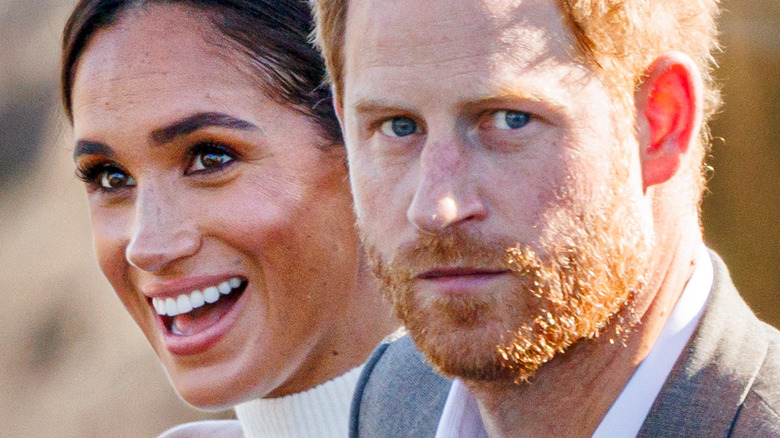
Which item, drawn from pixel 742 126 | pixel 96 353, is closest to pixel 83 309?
pixel 96 353

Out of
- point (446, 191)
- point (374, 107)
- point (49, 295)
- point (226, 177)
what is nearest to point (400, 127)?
point (374, 107)

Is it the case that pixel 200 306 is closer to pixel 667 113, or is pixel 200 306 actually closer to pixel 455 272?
pixel 455 272

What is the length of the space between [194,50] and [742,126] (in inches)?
77.0

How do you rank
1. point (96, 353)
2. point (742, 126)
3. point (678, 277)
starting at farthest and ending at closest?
point (96, 353), point (742, 126), point (678, 277)

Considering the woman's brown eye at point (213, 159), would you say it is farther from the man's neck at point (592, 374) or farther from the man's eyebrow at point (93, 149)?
the man's neck at point (592, 374)

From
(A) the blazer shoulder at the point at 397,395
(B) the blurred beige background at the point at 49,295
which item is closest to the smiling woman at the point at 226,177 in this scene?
(A) the blazer shoulder at the point at 397,395

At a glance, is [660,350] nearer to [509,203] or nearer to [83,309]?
[509,203]

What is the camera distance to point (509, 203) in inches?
63.6

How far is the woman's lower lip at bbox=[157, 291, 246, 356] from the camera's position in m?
2.29

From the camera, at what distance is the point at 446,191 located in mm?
1603

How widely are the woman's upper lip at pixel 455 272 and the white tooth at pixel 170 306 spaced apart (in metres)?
0.83

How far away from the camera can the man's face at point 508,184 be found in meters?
1.62

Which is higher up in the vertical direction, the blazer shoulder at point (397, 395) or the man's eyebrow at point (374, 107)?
the man's eyebrow at point (374, 107)

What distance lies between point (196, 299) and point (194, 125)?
0.39 m
